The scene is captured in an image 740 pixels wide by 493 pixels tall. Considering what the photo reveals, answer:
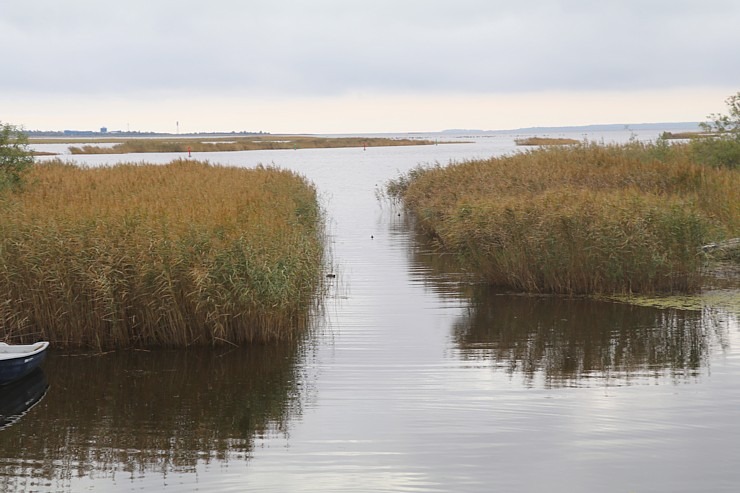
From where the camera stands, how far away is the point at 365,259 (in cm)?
2673

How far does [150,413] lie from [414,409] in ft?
11.7

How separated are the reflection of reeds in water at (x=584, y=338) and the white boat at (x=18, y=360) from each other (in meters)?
6.81

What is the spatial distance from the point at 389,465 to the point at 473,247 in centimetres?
1144

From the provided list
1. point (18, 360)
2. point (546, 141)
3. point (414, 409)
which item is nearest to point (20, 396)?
point (18, 360)

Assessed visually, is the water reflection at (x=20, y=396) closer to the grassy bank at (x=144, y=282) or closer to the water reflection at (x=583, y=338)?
the grassy bank at (x=144, y=282)

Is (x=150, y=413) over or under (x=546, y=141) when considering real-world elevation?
under

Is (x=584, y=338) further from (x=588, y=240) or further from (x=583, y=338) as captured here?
(x=588, y=240)

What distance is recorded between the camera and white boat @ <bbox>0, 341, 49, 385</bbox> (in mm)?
12570

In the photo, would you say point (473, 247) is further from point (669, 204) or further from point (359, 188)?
point (359, 188)

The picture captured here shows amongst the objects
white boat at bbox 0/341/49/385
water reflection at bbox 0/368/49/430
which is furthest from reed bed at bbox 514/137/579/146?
white boat at bbox 0/341/49/385

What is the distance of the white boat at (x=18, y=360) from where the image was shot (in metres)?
12.6

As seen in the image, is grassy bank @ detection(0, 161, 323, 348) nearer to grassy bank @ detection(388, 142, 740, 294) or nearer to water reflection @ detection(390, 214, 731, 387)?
water reflection @ detection(390, 214, 731, 387)

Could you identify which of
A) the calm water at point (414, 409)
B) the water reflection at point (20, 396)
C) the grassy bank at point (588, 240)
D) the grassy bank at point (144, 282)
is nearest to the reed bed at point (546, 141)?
the grassy bank at point (588, 240)

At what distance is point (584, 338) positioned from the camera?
51.6 ft
